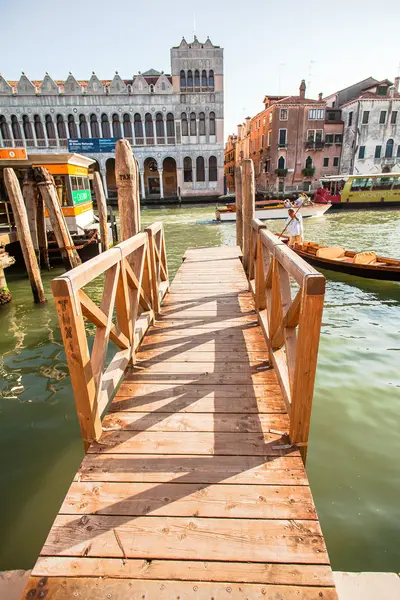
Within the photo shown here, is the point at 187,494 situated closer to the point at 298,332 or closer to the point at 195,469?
the point at 195,469

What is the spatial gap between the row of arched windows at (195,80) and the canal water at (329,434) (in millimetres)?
32726

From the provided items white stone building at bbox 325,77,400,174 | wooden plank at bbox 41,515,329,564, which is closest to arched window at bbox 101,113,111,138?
white stone building at bbox 325,77,400,174

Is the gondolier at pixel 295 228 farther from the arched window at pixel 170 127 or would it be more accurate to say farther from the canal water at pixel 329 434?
the arched window at pixel 170 127

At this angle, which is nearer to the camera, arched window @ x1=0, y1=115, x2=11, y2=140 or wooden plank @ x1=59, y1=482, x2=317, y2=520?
wooden plank @ x1=59, y1=482, x2=317, y2=520

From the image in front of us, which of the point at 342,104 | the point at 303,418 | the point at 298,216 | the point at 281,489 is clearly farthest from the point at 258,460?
the point at 342,104

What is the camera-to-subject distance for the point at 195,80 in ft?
108

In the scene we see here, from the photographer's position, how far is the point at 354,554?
237cm

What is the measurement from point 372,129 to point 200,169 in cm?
1743

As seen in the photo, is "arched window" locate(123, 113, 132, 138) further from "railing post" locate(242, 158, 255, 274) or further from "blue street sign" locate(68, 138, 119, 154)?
"railing post" locate(242, 158, 255, 274)

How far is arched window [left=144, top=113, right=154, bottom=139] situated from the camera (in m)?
33.2

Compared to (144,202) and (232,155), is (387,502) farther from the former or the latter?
(232,155)

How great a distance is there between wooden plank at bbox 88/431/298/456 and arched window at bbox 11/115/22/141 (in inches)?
1499

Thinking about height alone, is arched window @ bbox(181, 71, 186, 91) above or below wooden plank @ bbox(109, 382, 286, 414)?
above

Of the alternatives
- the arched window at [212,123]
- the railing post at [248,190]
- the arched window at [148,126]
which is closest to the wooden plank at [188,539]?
the railing post at [248,190]
